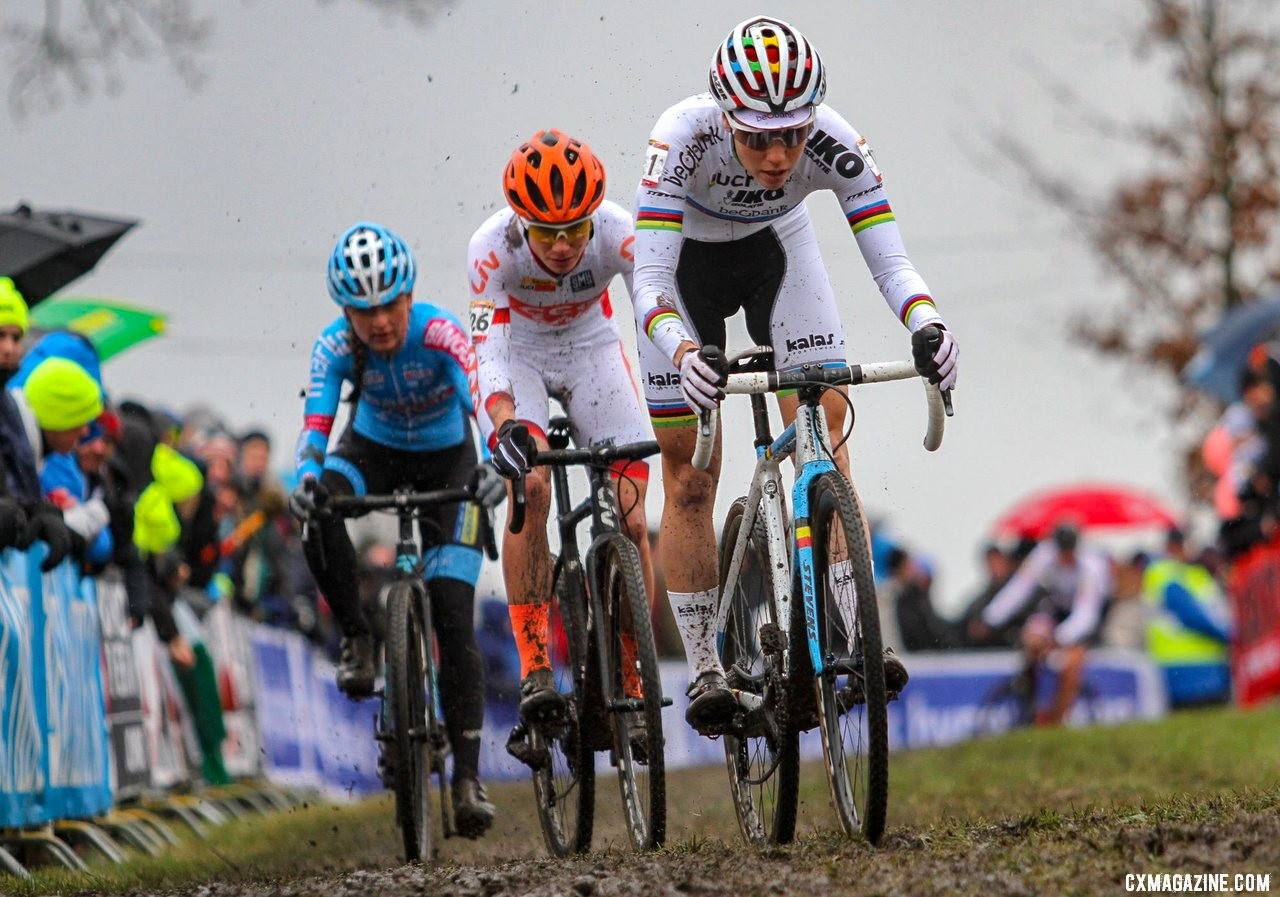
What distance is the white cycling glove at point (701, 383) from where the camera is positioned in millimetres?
6902

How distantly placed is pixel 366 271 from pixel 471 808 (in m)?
2.42

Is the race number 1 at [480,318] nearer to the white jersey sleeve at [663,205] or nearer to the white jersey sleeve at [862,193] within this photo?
the white jersey sleeve at [663,205]

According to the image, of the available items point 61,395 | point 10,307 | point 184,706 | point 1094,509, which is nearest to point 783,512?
point 10,307

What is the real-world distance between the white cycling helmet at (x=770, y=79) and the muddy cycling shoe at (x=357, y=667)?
11.4 feet

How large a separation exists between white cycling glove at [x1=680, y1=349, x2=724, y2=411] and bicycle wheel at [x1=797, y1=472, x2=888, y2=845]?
0.46m

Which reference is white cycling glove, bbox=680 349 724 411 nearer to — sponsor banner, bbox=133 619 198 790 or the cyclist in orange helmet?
the cyclist in orange helmet

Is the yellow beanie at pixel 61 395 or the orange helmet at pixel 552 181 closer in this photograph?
the orange helmet at pixel 552 181

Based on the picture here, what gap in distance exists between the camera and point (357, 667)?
9.40m

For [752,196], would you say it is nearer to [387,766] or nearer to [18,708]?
[387,766]

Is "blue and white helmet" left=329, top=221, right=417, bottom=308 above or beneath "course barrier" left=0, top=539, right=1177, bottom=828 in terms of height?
above

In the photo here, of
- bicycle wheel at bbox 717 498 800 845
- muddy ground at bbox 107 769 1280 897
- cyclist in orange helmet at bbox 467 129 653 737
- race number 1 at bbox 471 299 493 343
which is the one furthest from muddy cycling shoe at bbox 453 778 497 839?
race number 1 at bbox 471 299 493 343

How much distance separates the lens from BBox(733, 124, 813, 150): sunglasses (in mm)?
7242

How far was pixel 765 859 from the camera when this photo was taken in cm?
672

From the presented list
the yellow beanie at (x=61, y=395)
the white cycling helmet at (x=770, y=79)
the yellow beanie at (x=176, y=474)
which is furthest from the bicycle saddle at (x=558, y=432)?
the yellow beanie at (x=176, y=474)
